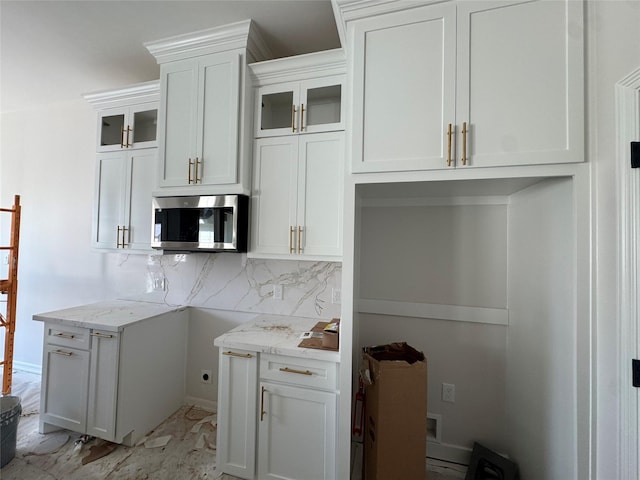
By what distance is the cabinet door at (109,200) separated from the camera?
92.1 inches

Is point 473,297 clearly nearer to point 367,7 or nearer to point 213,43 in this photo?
point 367,7

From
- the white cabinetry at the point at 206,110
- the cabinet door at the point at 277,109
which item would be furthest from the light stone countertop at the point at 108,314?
the cabinet door at the point at 277,109

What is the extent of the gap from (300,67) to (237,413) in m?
2.19

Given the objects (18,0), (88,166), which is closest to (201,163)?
(18,0)

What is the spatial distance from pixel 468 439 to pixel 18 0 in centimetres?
393

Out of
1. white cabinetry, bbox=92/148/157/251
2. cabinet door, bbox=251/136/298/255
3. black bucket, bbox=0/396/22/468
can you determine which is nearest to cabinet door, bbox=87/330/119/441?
black bucket, bbox=0/396/22/468

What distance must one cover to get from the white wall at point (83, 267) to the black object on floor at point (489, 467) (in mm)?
1209

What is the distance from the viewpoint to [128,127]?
2316 mm

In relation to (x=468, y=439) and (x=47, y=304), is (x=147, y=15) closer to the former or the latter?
(x=47, y=304)

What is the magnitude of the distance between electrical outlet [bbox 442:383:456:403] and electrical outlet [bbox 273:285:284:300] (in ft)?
4.32

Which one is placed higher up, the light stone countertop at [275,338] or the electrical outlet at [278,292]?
the electrical outlet at [278,292]

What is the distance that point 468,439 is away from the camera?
72.5 inches

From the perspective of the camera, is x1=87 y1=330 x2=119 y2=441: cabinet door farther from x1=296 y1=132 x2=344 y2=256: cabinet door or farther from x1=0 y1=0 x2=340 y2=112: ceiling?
x1=0 y1=0 x2=340 y2=112: ceiling

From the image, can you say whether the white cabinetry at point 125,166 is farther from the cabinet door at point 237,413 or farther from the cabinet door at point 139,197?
the cabinet door at point 237,413
